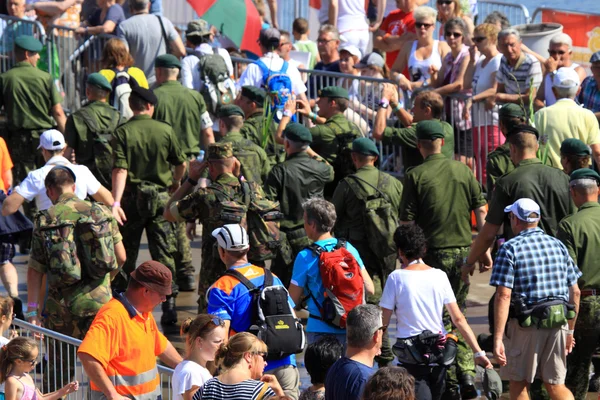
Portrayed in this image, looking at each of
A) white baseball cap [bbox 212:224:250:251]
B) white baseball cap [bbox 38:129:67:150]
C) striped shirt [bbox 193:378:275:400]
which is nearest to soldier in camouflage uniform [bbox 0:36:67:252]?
white baseball cap [bbox 38:129:67:150]

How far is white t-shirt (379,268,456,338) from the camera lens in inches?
307

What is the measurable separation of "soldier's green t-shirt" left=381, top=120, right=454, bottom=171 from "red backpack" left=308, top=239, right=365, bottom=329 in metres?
2.86

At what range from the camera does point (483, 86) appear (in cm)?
1302

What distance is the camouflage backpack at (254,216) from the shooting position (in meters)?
9.27

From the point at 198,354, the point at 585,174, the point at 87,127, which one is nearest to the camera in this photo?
the point at 198,354

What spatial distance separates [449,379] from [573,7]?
1118 centimetres

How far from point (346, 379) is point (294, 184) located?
4.12 metres

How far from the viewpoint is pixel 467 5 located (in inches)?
636

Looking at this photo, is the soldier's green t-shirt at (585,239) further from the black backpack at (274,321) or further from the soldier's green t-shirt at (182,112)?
the soldier's green t-shirt at (182,112)

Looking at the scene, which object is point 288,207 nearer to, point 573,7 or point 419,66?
point 419,66

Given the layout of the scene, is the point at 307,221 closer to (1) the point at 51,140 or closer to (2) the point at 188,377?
(2) the point at 188,377

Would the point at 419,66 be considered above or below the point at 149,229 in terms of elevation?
above

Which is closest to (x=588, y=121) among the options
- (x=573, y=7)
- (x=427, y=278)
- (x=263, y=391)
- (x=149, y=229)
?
(x=427, y=278)

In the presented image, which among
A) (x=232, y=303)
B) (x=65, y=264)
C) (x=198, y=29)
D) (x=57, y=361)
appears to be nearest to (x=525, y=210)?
(x=232, y=303)
